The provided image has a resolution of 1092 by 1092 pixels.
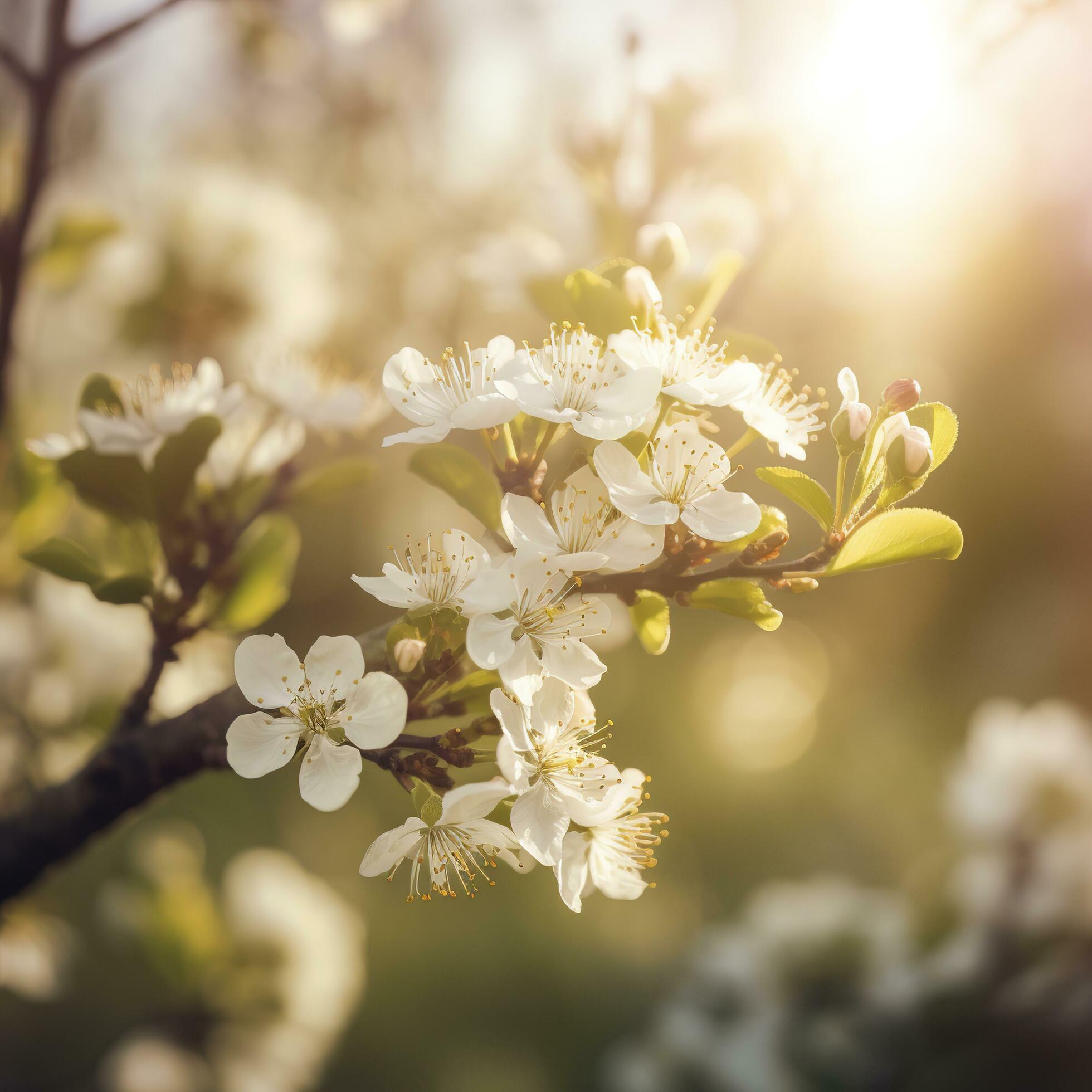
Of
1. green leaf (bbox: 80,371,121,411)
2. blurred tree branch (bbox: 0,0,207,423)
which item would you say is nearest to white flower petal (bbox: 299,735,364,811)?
green leaf (bbox: 80,371,121,411)

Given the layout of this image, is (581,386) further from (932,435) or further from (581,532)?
(932,435)

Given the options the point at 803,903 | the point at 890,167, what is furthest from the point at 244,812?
the point at 890,167

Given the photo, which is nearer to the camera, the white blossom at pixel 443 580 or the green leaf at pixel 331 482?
the white blossom at pixel 443 580

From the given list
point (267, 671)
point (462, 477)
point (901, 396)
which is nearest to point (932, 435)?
point (901, 396)

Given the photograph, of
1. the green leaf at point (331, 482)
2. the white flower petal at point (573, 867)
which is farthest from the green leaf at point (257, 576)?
the white flower petal at point (573, 867)

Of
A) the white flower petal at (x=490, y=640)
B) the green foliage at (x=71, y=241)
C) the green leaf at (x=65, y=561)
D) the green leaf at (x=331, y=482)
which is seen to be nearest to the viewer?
the white flower petal at (x=490, y=640)

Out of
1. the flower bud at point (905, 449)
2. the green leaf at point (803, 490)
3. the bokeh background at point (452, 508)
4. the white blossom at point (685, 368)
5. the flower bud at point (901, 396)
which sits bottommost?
the bokeh background at point (452, 508)

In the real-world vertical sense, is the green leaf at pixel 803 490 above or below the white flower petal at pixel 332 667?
above

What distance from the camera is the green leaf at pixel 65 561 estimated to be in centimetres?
50

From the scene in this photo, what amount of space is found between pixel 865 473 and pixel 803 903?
1439 mm

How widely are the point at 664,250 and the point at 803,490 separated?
0.67 feet

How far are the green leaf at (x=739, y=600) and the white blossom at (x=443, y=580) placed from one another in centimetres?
11

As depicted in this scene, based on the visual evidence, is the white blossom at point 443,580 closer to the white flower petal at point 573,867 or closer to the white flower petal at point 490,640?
the white flower petal at point 490,640

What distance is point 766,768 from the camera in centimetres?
268
